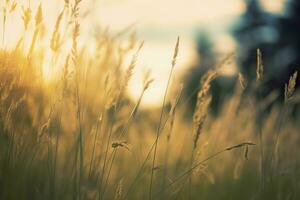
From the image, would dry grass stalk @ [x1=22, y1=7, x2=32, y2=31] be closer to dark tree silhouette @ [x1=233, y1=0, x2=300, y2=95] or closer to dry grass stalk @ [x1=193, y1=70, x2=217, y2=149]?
dry grass stalk @ [x1=193, y1=70, x2=217, y2=149]

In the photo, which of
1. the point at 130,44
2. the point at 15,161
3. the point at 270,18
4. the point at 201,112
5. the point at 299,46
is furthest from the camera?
the point at 270,18

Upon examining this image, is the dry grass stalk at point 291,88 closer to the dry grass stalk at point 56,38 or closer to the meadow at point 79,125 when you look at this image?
the meadow at point 79,125

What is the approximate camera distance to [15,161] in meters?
1.61

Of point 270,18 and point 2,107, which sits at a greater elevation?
point 270,18

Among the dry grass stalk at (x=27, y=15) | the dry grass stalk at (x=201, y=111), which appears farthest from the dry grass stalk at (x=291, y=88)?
the dry grass stalk at (x=27, y=15)

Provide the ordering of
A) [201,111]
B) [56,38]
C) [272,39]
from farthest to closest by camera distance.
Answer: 1. [272,39]
2. [201,111]
3. [56,38]

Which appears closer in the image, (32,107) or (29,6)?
(29,6)

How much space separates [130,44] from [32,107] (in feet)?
2.01

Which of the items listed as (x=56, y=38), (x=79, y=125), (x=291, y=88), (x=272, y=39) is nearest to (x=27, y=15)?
(x=56, y=38)

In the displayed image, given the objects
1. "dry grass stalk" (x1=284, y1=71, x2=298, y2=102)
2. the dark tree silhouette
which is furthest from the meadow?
the dark tree silhouette

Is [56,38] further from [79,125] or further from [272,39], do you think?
[272,39]

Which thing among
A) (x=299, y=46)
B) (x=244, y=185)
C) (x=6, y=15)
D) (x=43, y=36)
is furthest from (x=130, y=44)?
(x=299, y=46)

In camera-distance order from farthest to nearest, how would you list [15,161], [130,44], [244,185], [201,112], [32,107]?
1. [244,185]
2. [32,107]
3. [130,44]
4. [201,112]
5. [15,161]

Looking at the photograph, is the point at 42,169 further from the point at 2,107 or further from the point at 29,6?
the point at 29,6
